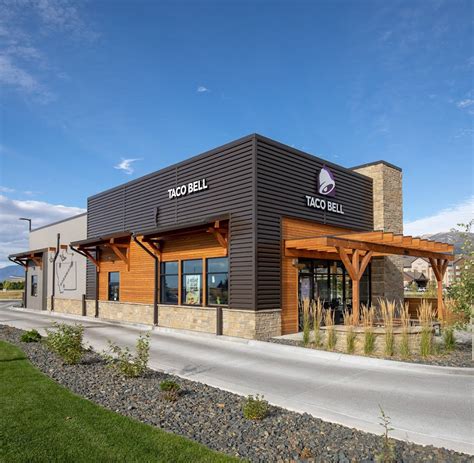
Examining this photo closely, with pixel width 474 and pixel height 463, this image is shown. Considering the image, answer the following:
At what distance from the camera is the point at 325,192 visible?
15.3 meters

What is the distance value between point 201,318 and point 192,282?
169 centimetres

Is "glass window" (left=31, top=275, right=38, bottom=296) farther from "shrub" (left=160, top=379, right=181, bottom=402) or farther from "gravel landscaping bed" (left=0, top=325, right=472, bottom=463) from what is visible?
"shrub" (left=160, top=379, right=181, bottom=402)

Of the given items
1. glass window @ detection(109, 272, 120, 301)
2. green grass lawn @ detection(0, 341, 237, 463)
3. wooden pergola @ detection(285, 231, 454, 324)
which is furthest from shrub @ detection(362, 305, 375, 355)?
glass window @ detection(109, 272, 120, 301)

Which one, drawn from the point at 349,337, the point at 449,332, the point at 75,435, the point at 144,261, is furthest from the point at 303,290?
the point at 75,435

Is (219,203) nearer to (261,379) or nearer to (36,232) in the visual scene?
(261,379)

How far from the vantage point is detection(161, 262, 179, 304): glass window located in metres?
→ 16.0

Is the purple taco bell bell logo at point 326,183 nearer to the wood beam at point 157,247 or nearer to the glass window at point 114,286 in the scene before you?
the wood beam at point 157,247

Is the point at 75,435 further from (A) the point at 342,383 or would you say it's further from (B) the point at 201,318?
(B) the point at 201,318

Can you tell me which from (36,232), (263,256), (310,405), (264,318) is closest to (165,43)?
(263,256)

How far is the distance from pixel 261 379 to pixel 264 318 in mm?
4496

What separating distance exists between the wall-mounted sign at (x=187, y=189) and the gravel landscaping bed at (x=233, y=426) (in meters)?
8.40

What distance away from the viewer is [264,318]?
1234 centimetres

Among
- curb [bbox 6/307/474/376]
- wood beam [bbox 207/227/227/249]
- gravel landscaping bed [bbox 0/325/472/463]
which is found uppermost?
wood beam [bbox 207/227/227/249]

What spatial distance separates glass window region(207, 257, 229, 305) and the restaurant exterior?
0.03 meters
